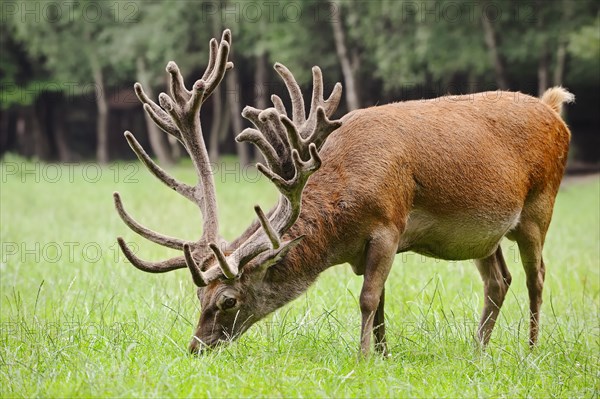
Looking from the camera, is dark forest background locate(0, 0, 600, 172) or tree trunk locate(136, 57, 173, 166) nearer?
dark forest background locate(0, 0, 600, 172)

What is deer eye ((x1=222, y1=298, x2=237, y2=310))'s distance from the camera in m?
4.86

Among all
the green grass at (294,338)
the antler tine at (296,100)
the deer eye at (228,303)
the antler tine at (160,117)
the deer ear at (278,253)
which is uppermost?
the antler tine at (296,100)

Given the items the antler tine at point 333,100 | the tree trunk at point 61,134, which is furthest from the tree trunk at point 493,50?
the tree trunk at point 61,134

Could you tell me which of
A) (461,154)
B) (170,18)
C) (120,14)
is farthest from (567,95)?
(120,14)

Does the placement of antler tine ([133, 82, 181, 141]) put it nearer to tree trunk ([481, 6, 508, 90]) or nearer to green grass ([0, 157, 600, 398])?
green grass ([0, 157, 600, 398])

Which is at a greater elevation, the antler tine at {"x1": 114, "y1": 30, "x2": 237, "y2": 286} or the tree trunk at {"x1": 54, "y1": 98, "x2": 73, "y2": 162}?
the antler tine at {"x1": 114, "y1": 30, "x2": 237, "y2": 286}

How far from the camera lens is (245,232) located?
197 inches

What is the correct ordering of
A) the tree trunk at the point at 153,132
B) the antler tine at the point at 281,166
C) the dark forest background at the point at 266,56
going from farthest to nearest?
the tree trunk at the point at 153,132
the dark forest background at the point at 266,56
the antler tine at the point at 281,166

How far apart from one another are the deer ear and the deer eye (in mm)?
248

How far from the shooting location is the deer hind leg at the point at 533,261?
578 centimetres

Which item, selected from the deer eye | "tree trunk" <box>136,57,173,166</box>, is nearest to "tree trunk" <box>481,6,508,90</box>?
"tree trunk" <box>136,57,173,166</box>

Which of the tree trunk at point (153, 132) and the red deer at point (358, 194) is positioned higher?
the red deer at point (358, 194)

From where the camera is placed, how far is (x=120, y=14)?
109 ft

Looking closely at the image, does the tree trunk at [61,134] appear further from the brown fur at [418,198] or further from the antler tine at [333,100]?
the brown fur at [418,198]
